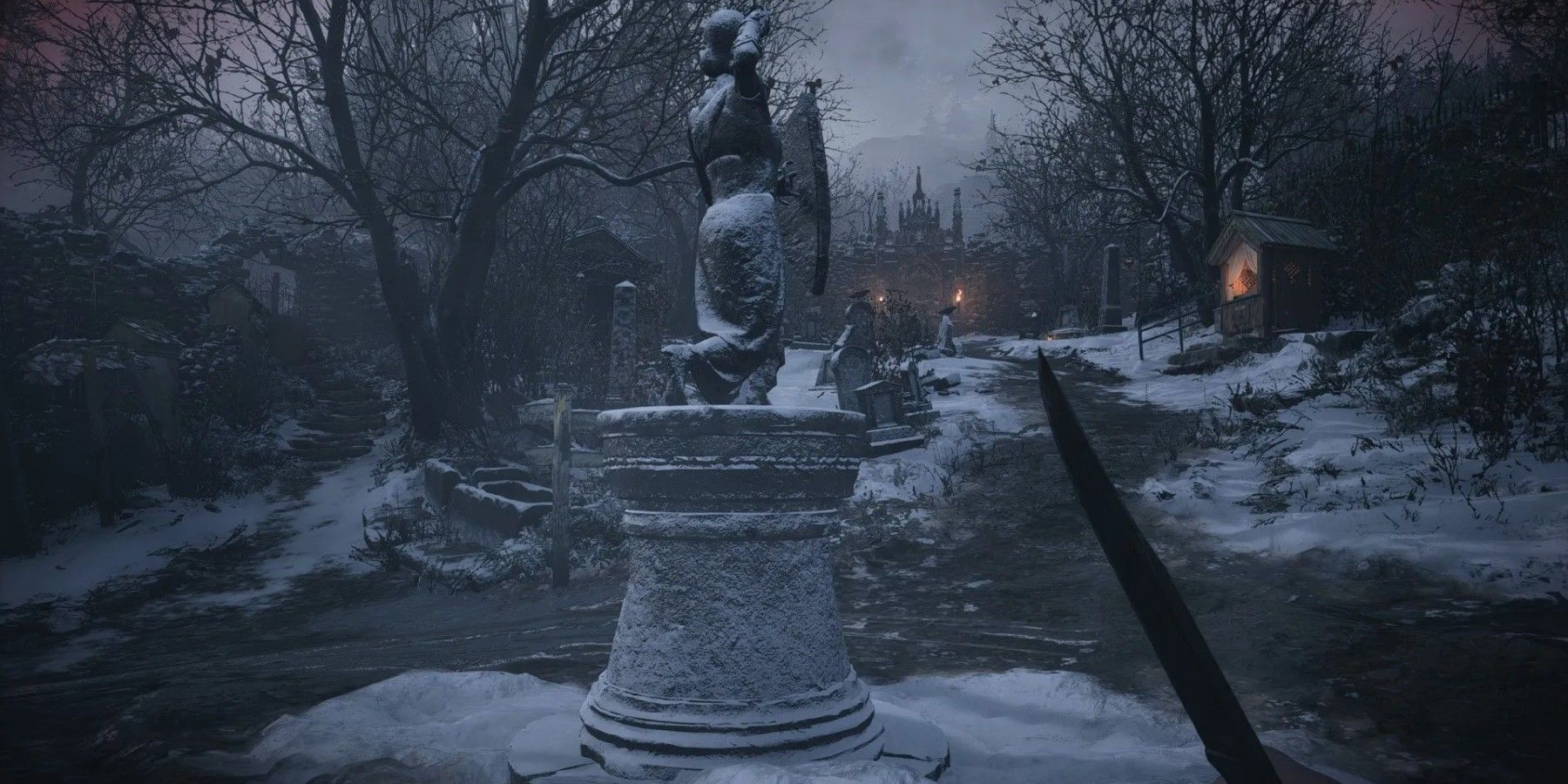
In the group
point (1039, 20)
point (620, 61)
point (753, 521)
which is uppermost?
point (1039, 20)

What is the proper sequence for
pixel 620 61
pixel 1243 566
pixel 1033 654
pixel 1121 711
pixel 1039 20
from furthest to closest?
pixel 1039 20
pixel 620 61
pixel 1243 566
pixel 1033 654
pixel 1121 711

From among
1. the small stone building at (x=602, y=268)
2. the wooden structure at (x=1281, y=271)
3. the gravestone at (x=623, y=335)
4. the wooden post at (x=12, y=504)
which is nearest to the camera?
the wooden post at (x=12, y=504)

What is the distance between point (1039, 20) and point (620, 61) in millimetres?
10998

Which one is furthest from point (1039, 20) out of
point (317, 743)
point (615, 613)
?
point (317, 743)

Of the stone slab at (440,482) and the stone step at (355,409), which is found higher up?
the stone step at (355,409)

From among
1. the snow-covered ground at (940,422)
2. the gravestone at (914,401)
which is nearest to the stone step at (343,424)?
the snow-covered ground at (940,422)

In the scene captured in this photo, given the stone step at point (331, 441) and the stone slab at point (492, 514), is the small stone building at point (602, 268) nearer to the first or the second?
the stone step at point (331, 441)

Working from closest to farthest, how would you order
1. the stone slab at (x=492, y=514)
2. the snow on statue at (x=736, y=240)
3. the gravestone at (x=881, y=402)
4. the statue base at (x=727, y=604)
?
1. the statue base at (x=727, y=604)
2. the snow on statue at (x=736, y=240)
3. the stone slab at (x=492, y=514)
4. the gravestone at (x=881, y=402)

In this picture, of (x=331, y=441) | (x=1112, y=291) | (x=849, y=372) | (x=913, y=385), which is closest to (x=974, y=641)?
(x=849, y=372)

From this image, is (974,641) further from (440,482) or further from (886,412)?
(440,482)

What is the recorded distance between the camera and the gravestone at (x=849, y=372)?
12.7 m

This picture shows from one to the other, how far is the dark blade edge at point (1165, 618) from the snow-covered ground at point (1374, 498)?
5.71 m

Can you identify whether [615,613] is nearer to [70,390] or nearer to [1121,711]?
[1121,711]

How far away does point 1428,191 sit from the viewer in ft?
39.7
